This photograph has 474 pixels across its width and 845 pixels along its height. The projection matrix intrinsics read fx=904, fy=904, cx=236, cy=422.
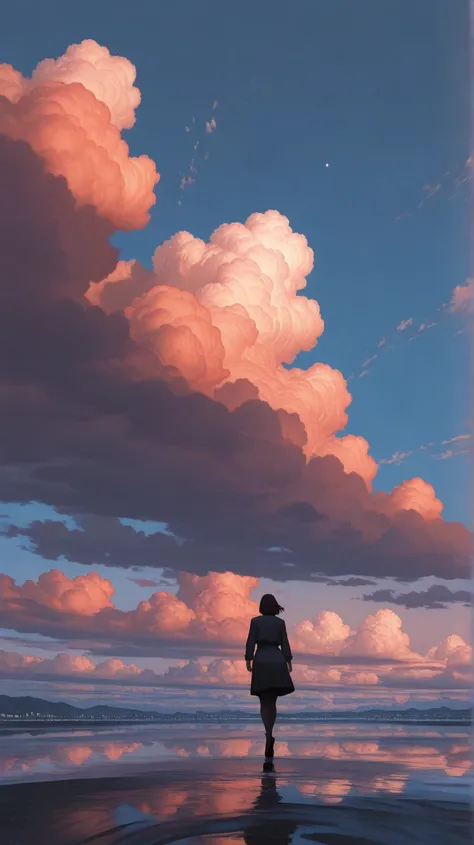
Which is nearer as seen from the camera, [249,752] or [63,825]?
[63,825]

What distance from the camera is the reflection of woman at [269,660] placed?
42.3ft

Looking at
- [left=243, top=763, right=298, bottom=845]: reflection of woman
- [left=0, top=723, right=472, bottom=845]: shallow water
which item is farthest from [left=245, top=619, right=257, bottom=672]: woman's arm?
[left=243, top=763, right=298, bottom=845]: reflection of woman

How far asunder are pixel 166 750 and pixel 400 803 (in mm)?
9806

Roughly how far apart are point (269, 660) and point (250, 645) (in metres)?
0.37

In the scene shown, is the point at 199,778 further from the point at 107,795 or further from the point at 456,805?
the point at 456,805

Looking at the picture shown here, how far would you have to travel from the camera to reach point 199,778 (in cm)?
1010

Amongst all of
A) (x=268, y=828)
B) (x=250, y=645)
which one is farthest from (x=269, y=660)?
(x=268, y=828)

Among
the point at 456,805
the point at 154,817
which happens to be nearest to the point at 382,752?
the point at 456,805

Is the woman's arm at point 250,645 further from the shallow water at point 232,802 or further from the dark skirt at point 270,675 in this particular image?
the shallow water at point 232,802

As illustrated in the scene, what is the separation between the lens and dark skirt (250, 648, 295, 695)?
12.9 m

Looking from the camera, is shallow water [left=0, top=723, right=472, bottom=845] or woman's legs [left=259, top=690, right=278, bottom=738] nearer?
shallow water [left=0, top=723, right=472, bottom=845]

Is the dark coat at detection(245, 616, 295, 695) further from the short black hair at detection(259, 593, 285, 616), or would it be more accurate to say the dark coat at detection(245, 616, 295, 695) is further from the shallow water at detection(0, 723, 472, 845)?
the shallow water at detection(0, 723, 472, 845)

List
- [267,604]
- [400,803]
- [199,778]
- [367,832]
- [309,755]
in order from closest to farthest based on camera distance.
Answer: [367,832] < [400,803] < [199,778] < [267,604] < [309,755]

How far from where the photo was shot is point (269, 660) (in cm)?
1300
